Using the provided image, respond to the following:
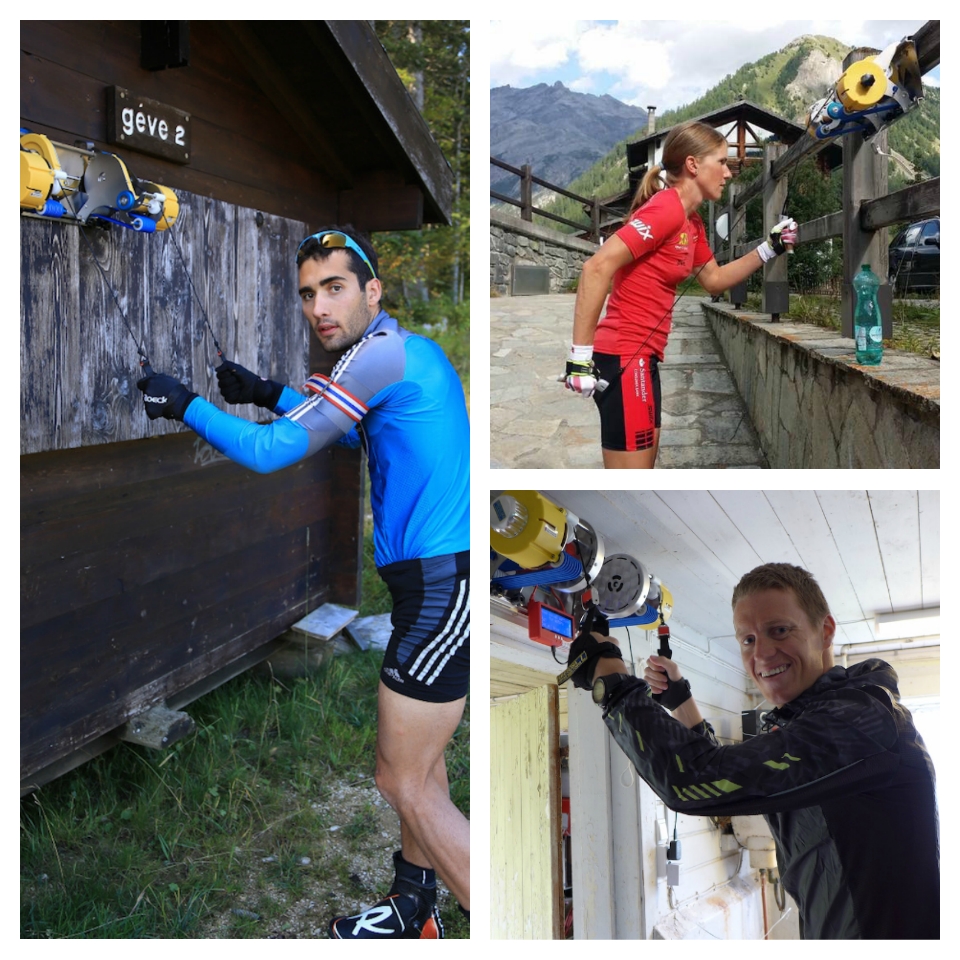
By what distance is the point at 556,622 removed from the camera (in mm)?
1943

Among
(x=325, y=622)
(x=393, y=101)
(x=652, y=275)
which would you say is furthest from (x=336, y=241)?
(x=325, y=622)

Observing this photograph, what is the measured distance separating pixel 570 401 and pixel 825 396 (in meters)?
0.63

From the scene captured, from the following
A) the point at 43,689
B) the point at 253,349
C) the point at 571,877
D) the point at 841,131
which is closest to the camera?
the point at 841,131

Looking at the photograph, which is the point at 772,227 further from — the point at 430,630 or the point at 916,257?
the point at 430,630

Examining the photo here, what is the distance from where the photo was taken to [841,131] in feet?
6.40

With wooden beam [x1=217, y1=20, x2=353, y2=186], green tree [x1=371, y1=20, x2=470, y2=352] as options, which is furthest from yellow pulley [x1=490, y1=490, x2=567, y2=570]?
green tree [x1=371, y1=20, x2=470, y2=352]

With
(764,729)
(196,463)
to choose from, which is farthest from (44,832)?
(764,729)

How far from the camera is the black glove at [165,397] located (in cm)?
210

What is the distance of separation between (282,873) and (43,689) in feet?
3.04

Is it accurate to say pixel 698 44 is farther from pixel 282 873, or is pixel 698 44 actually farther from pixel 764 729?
pixel 282 873

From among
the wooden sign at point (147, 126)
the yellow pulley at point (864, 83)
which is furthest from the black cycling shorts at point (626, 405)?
the wooden sign at point (147, 126)

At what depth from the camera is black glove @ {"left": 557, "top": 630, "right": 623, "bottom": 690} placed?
1.94 m

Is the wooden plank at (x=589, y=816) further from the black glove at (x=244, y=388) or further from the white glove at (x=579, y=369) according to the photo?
the black glove at (x=244, y=388)

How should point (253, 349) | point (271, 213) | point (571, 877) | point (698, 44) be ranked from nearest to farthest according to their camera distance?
point (698, 44) → point (571, 877) → point (253, 349) → point (271, 213)
